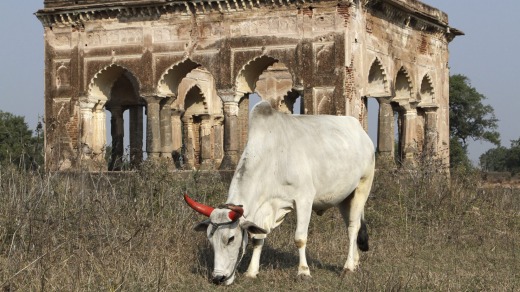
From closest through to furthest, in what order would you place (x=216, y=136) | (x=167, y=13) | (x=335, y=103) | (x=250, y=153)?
(x=250, y=153) < (x=335, y=103) < (x=167, y=13) < (x=216, y=136)

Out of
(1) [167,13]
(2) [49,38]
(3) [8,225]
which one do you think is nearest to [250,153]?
(3) [8,225]

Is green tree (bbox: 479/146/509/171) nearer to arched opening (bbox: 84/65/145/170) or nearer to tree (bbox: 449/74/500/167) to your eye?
tree (bbox: 449/74/500/167)

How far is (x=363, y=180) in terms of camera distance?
8727mm

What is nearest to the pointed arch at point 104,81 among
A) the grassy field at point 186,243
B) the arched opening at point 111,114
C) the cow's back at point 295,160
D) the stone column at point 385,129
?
the arched opening at point 111,114

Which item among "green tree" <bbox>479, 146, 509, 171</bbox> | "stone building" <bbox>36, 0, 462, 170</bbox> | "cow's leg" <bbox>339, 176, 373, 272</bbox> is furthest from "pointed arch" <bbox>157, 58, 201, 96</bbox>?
"green tree" <bbox>479, 146, 509, 171</bbox>

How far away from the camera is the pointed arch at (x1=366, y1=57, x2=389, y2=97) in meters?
22.4

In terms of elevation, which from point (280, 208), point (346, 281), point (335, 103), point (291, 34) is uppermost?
point (291, 34)

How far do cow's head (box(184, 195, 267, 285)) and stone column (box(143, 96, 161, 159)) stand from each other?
15.2 metres

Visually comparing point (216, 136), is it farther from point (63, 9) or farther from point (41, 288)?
point (41, 288)

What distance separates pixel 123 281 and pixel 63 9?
17.4 m

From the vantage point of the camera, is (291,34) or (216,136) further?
(216,136)

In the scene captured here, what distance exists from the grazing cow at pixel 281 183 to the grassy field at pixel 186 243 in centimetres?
32

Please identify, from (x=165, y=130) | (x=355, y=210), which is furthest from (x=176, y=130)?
(x=355, y=210)

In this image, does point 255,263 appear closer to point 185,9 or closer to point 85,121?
point 185,9
